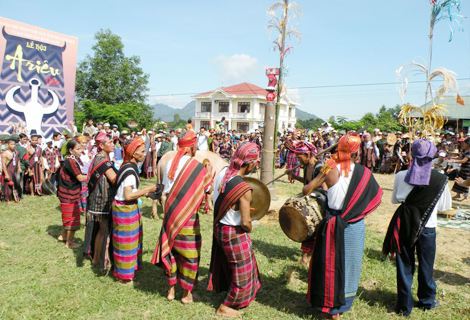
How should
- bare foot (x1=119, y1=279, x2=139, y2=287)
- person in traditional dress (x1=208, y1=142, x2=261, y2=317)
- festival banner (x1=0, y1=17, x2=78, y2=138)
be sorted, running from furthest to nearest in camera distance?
festival banner (x1=0, y1=17, x2=78, y2=138), bare foot (x1=119, y1=279, x2=139, y2=287), person in traditional dress (x1=208, y1=142, x2=261, y2=317)

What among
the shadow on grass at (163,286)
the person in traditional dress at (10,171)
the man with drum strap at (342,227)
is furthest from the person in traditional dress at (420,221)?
the person in traditional dress at (10,171)

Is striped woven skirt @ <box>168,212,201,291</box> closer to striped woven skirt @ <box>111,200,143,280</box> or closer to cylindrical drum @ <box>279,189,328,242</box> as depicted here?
striped woven skirt @ <box>111,200,143,280</box>

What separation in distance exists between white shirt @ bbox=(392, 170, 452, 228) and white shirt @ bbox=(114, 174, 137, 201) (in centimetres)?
295

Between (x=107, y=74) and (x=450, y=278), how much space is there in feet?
132

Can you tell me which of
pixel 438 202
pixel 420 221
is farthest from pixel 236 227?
pixel 438 202

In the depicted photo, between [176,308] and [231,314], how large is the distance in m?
0.61

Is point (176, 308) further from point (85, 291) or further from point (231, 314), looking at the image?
point (85, 291)

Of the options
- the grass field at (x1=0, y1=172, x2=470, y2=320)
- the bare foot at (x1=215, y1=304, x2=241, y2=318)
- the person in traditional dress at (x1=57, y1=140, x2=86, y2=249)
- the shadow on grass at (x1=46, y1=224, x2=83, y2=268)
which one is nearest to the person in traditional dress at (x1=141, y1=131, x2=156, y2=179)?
the shadow on grass at (x1=46, y1=224, x2=83, y2=268)

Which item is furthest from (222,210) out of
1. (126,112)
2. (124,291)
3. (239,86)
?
(239,86)

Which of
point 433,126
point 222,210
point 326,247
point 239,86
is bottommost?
point 326,247

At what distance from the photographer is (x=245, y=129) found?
53.5 m

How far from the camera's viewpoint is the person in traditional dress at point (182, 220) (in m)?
3.55

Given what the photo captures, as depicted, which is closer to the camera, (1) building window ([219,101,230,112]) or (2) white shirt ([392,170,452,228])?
(2) white shirt ([392,170,452,228])

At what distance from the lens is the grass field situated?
3.62 metres
